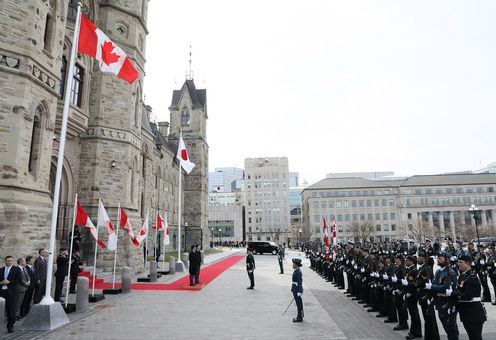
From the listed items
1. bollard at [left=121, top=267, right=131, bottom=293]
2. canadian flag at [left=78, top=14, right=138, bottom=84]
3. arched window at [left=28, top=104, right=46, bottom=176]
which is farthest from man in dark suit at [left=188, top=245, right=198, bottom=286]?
canadian flag at [left=78, top=14, right=138, bottom=84]

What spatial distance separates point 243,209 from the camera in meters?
122

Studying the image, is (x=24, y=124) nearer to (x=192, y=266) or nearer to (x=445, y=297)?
(x=192, y=266)

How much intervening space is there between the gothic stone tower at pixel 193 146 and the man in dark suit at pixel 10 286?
149ft

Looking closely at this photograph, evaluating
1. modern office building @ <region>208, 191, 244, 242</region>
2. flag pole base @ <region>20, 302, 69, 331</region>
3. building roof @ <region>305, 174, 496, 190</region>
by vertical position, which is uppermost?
building roof @ <region>305, 174, 496, 190</region>

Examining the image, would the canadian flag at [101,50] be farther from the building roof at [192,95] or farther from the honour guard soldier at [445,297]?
the building roof at [192,95]

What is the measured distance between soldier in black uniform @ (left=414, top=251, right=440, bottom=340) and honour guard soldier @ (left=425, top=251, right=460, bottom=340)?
8.3 inches

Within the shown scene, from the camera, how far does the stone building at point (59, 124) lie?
11734 mm

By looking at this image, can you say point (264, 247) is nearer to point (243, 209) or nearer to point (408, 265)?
point (408, 265)

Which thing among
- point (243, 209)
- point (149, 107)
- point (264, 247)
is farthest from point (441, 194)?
point (149, 107)

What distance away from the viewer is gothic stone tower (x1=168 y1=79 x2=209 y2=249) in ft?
178

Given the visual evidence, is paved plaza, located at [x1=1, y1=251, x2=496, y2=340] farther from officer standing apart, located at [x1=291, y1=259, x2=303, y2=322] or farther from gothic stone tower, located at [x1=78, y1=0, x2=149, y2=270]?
gothic stone tower, located at [x1=78, y1=0, x2=149, y2=270]

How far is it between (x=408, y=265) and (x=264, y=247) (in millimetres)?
38769

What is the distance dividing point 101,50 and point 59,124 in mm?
8396

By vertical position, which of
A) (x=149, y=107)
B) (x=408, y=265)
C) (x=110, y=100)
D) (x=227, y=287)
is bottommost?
(x=227, y=287)
